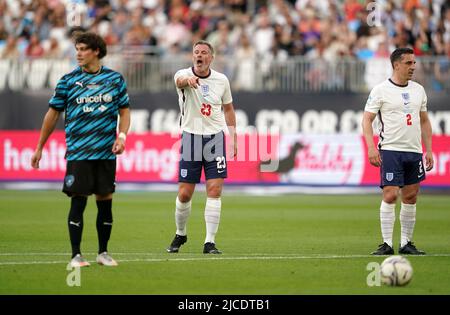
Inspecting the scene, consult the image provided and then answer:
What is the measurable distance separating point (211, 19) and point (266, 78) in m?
3.13

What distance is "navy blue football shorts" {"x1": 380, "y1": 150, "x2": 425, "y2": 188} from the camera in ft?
44.7

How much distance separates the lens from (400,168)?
13656 millimetres

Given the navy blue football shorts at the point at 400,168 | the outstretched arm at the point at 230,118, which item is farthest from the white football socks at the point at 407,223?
the outstretched arm at the point at 230,118

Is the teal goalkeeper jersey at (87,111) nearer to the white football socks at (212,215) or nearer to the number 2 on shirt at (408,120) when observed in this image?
the white football socks at (212,215)

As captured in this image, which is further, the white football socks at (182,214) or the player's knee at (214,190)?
the white football socks at (182,214)

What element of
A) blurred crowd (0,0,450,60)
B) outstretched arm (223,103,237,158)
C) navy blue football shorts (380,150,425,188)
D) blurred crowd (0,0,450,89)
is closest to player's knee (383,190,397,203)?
navy blue football shorts (380,150,425,188)

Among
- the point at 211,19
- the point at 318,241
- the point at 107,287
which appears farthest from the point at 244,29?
the point at 107,287

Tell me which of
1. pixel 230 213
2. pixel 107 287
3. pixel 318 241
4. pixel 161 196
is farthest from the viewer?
pixel 161 196

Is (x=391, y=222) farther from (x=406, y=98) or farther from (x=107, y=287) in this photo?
(x=107, y=287)

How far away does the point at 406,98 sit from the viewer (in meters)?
13.7

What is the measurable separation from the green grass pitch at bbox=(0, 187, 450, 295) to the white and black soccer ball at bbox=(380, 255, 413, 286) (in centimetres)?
9

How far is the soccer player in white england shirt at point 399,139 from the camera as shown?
44.7 ft

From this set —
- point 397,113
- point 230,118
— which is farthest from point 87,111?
point 397,113

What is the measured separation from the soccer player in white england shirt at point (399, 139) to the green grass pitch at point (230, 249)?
582 millimetres
